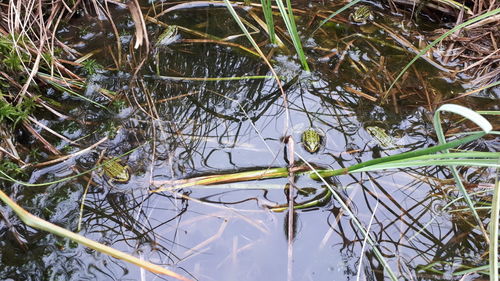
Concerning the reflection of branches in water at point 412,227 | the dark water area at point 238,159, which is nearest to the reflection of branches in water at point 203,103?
the dark water area at point 238,159

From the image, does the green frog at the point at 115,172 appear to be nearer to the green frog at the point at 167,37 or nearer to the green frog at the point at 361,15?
the green frog at the point at 167,37

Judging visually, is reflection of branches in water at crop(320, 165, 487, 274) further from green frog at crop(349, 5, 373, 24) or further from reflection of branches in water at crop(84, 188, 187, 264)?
green frog at crop(349, 5, 373, 24)

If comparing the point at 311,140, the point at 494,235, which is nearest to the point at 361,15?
the point at 311,140

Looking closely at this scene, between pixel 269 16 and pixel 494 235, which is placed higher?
pixel 269 16

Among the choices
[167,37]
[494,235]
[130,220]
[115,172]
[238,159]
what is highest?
[167,37]

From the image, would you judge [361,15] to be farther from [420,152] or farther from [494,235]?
[494,235]
